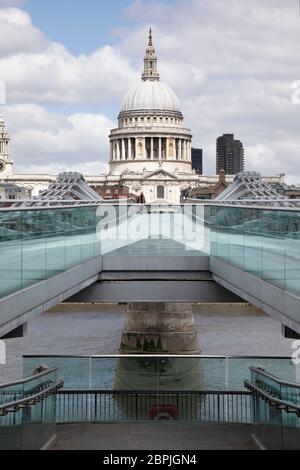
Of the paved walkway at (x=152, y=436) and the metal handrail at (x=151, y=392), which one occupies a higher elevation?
the metal handrail at (x=151, y=392)

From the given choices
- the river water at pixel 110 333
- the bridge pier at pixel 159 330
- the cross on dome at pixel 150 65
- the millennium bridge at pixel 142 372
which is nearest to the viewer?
the millennium bridge at pixel 142 372

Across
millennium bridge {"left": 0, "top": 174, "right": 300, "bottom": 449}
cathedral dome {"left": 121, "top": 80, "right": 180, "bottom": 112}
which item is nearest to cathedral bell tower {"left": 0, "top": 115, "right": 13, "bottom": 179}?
cathedral dome {"left": 121, "top": 80, "right": 180, "bottom": 112}

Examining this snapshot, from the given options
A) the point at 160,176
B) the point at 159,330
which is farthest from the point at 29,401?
the point at 160,176

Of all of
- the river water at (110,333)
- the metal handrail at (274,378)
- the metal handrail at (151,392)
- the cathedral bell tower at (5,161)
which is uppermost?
the cathedral bell tower at (5,161)

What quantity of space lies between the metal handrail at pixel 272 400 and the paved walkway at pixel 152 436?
20.9 inches

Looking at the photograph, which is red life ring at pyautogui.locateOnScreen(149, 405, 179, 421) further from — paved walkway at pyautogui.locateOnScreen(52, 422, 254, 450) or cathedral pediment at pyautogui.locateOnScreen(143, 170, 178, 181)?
cathedral pediment at pyautogui.locateOnScreen(143, 170, 178, 181)

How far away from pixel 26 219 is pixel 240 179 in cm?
2562

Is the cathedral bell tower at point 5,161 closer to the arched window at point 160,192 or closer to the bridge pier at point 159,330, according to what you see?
the arched window at point 160,192

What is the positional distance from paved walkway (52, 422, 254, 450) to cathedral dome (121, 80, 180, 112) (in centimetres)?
11751

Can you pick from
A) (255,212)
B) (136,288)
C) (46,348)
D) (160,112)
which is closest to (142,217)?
(136,288)

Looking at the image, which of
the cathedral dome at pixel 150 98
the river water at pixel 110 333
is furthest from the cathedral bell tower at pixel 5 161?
the river water at pixel 110 333

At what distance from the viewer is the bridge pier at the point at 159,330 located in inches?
1385

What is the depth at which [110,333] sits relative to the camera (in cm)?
4003

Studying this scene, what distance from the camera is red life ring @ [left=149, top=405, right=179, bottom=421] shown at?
998cm
